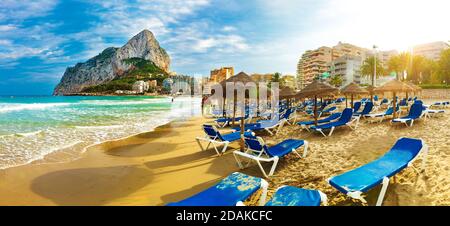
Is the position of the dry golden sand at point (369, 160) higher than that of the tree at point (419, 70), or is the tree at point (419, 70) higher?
the tree at point (419, 70)

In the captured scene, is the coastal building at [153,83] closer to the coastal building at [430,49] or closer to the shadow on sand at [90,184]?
the shadow on sand at [90,184]

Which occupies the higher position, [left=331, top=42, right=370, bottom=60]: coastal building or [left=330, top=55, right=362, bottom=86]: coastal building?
[left=331, top=42, right=370, bottom=60]: coastal building

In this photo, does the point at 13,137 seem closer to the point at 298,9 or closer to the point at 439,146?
the point at 298,9

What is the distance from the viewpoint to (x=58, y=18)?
12570 mm

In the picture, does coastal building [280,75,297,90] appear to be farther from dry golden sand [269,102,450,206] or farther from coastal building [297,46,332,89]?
dry golden sand [269,102,450,206]

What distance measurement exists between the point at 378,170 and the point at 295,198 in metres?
1.67

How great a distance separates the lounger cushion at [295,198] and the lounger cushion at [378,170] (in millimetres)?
494

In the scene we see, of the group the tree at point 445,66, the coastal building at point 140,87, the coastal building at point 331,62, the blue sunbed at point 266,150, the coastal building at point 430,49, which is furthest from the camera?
the coastal building at point 430,49

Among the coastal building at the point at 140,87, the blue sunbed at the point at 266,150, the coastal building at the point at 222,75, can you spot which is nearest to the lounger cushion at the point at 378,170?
the blue sunbed at the point at 266,150

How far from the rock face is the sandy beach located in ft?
510

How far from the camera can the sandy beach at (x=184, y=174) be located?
13.3ft

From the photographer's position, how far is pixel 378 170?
3756 mm

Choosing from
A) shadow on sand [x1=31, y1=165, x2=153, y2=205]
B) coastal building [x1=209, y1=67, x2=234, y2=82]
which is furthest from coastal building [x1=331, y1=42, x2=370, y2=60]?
shadow on sand [x1=31, y1=165, x2=153, y2=205]

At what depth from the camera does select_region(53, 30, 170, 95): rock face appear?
151000 millimetres
